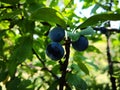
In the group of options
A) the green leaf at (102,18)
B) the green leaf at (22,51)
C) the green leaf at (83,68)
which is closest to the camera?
the green leaf at (102,18)

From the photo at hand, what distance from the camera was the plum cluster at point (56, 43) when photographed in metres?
0.97

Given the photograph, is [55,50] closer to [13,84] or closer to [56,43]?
[56,43]

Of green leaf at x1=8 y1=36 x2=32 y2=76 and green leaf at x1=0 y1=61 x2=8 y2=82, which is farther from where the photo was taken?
green leaf at x1=0 y1=61 x2=8 y2=82

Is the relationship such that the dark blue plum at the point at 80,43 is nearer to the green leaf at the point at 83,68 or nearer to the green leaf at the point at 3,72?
the green leaf at the point at 83,68

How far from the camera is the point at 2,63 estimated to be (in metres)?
1.31

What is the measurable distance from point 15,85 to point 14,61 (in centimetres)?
23

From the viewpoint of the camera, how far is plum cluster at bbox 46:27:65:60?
97cm

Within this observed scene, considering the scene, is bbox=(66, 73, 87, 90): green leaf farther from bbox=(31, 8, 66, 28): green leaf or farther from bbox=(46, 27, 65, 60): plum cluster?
bbox=(31, 8, 66, 28): green leaf

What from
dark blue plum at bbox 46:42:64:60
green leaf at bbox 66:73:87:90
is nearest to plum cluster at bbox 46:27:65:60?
dark blue plum at bbox 46:42:64:60

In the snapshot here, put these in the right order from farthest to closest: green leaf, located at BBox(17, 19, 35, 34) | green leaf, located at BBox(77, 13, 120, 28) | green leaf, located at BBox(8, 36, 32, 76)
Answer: green leaf, located at BBox(17, 19, 35, 34) < green leaf, located at BBox(8, 36, 32, 76) < green leaf, located at BBox(77, 13, 120, 28)

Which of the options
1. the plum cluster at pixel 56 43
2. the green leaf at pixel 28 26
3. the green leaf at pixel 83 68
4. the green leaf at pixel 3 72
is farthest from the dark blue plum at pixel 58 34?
the green leaf at pixel 3 72

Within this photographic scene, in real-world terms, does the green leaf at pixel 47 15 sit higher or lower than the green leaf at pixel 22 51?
higher

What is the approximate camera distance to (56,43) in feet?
3.37

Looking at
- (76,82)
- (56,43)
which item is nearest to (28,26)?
(56,43)
